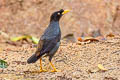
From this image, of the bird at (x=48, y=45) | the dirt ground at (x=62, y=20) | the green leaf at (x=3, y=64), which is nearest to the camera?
the bird at (x=48, y=45)

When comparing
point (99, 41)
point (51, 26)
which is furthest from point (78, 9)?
point (51, 26)

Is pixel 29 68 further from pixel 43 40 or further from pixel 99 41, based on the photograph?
pixel 99 41

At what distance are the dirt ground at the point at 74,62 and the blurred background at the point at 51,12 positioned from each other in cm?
381

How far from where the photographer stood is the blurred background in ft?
39.3

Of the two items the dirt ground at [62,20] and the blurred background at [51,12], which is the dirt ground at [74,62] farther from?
the blurred background at [51,12]

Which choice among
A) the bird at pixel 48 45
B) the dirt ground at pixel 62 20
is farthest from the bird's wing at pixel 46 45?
the dirt ground at pixel 62 20

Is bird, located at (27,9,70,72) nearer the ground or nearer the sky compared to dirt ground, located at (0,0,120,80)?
nearer the ground

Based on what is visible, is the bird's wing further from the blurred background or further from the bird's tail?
the blurred background

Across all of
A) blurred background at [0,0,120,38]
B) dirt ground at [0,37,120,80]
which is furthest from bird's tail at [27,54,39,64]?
blurred background at [0,0,120,38]

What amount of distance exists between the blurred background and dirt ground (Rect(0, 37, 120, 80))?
381cm

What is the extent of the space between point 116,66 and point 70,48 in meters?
1.45

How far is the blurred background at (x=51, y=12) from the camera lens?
1199 cm

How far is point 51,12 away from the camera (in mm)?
12273

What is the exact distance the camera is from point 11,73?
20.8 feet
